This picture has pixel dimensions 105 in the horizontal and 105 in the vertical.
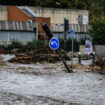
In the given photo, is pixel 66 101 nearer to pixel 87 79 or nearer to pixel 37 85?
pixel 37 85

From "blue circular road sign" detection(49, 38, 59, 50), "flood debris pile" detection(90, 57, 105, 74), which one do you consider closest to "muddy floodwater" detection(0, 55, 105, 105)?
"flood debris pile" detection(90, 57, 105, 74)

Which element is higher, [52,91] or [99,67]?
[52,91]

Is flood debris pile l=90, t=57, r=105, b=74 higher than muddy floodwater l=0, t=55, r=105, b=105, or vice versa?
muddy floodwater l=0, t=55, r=105, b=105

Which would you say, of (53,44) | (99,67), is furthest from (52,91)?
(99,67)

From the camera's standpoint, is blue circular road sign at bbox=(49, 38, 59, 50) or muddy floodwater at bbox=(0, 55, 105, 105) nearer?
muddy floodwater at bbox=(0, 55, 105, 105)

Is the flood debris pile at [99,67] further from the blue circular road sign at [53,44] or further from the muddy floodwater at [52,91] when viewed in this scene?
the muddy floodwater at [52,91]

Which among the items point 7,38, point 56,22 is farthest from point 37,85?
point 56,22

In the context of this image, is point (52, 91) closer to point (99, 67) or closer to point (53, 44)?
point (53, 44)

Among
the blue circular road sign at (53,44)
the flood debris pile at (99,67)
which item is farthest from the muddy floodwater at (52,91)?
the blue circular road sign at (53,44)

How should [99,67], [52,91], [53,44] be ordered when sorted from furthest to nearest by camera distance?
1. [99,67]
2. [53,44]
3. [52,91]

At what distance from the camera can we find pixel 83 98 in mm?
12656

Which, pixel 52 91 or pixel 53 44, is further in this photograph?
pixel 53 44

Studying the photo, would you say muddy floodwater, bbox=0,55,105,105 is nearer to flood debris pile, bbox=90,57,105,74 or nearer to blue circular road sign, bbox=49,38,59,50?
Answer: flood debris pile, bbox=90,57,105,74

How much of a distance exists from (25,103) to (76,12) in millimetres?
66939
